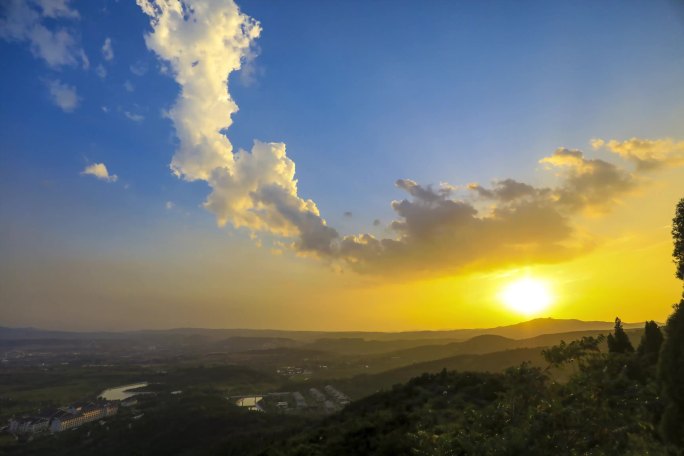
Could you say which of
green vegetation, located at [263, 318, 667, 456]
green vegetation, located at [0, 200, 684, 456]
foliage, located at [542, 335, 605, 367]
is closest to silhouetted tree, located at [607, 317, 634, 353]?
green vegetation, located at [0, 200, 684, 456]

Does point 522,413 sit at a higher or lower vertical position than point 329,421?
higher

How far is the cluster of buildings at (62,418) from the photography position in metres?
95.1

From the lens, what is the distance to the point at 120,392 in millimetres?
142875

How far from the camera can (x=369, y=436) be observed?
3058 centimetres

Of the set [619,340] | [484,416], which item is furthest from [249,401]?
[484,416]

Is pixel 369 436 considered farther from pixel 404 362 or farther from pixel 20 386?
pixel 20 386

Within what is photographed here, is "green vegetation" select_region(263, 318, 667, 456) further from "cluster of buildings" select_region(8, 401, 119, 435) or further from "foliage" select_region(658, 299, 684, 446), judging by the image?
"cluster of buildings" select_region(8, 401, 119, 435)

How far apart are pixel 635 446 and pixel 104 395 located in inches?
6543

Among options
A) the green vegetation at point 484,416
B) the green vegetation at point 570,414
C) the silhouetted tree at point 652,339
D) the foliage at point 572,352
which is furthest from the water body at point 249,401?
the foliage at point 572,352

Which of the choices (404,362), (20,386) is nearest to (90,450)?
(20,386)

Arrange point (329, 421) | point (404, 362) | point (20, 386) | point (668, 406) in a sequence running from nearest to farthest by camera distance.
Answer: point (668, 406) < point (329, 421) < point (20, 386) < point (404, 362)

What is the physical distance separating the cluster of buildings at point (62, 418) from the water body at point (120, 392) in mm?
13688

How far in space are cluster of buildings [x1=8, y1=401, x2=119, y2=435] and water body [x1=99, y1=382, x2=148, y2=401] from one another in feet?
44.9

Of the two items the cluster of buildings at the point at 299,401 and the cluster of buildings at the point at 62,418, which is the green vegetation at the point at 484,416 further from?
the cluster of buildings at the point at 299,401
